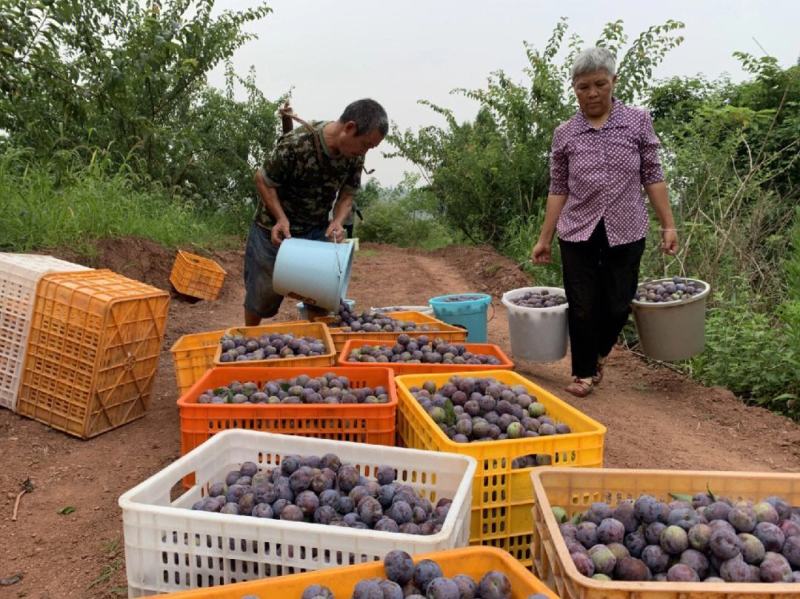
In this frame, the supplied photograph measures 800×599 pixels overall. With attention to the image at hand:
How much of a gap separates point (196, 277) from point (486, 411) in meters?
5.52

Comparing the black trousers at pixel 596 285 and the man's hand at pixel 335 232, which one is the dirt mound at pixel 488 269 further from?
the man's hand at pixel 335 232

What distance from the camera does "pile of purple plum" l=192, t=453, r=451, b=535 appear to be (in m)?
1.54

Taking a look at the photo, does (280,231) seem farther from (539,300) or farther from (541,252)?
(539,300)

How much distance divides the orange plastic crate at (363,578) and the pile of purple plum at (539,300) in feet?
9.60

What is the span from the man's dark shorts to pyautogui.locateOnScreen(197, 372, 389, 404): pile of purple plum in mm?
1355

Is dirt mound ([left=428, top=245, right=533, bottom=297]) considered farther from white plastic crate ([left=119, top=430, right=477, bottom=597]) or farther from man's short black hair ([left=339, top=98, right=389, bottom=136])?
white plastic crate ([left=119, top=430, right=477, bottom=597])

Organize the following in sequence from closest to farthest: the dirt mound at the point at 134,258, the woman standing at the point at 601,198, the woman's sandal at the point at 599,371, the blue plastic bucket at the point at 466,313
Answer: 1. the woman standing at the point at 601,198
2. the woman's sandal at the point at 599,371
3. the blue plastic bucket at the point at 466,313
4. the dirt mound at the point at 134,258

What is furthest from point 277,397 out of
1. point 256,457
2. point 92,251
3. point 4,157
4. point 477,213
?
point 477,213

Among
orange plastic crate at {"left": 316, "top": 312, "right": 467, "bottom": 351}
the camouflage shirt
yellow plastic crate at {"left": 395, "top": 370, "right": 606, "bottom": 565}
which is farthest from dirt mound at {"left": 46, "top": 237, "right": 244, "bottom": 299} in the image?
yellow plastic crate at {"left": 395, "top": 370, "right": 606, "bottom": 565}

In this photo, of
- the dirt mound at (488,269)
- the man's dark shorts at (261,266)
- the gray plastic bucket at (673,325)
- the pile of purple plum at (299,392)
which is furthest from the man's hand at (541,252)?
the dirt mound at (488,269)

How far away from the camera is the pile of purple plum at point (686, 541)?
1.33m

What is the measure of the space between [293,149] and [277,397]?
1671 mm

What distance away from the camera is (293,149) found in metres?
3.59

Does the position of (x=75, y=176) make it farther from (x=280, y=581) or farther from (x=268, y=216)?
(x=280, y=581)
